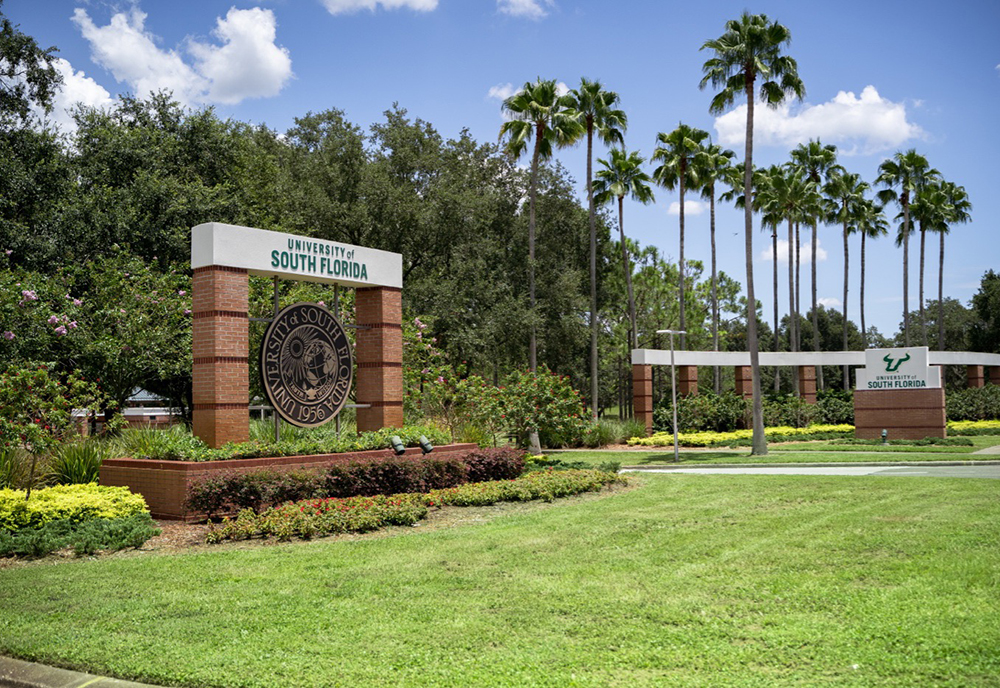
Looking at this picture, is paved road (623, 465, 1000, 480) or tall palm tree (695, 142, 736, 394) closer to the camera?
paved road (623, 465, 1000, 480)

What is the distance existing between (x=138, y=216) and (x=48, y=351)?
26.1 ft

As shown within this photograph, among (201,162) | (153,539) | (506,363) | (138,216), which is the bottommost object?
(153,539)

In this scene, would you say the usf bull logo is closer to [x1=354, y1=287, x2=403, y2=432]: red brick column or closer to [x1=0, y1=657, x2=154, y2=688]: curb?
[x1=354, y1=287, x2=403, y2=432]: red brick column

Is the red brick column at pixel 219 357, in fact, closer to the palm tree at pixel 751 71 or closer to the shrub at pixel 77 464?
the shrub at pixel 77 464

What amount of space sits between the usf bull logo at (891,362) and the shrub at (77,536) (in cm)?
2881

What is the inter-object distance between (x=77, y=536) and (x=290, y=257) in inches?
281

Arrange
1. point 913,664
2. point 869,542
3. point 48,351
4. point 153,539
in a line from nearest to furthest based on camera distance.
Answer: point 913,664 < point 869,542 < point 153,539 < point 48,351

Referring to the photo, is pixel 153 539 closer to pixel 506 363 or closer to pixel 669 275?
pixel 506 363

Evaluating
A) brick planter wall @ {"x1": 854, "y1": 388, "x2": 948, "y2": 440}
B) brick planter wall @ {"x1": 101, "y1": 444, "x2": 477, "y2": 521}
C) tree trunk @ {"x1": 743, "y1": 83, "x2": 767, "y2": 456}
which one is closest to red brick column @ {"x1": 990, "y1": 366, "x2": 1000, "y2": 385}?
brick planter wall @ {"x1": 854, "y1": 388, "x2": 948, "y2": 440}

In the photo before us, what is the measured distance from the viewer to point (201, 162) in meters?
34.2

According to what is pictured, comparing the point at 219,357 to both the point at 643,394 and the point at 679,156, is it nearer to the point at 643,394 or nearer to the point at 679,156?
the point at 643,394

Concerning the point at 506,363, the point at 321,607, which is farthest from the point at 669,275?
the point at 321,607

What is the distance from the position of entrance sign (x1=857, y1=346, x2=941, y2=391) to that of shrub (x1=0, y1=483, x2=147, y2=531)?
28013 mm

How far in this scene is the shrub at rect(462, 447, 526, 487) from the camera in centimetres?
1642
